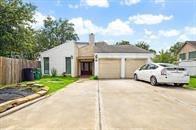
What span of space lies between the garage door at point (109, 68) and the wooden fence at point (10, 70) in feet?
23.8

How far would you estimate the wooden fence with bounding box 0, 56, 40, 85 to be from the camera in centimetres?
1749

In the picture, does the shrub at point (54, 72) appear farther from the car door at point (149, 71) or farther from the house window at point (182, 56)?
the house window at point (182, 56)

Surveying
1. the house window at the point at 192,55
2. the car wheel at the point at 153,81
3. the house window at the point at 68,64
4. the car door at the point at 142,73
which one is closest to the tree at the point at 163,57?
the house window at the point at 192,55

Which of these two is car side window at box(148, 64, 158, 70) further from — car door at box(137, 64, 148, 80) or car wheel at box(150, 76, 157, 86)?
car door at box(137, 64, 148, 80)

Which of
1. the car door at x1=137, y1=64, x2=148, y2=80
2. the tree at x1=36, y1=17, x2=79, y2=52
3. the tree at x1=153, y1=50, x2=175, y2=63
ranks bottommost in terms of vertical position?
the car door at x1=137, y1=64, x2=148, y2=80

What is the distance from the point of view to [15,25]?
90.9 ft

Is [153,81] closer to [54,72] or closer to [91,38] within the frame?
[91,38]

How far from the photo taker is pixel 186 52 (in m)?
45.5

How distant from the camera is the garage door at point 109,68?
26.7 meters

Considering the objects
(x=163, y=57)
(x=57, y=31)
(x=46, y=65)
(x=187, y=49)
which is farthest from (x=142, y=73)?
(x=57, y=31)

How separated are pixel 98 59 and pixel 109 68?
53.2 inches

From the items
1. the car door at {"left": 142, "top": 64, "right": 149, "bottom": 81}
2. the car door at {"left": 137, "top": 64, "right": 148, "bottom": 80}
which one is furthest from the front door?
the car door at {"left": 142, "top": 64, "right": 149, "bottom": 81}

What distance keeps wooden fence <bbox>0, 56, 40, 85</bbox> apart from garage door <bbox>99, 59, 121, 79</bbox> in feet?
23.8

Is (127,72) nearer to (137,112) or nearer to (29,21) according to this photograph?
(29,21)
